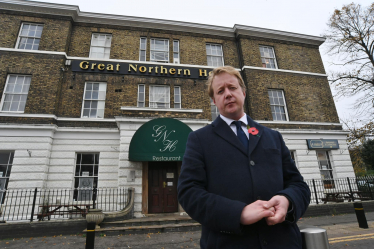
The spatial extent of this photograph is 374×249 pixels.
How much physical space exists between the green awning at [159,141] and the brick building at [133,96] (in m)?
0.05

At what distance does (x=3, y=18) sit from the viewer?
12.2m

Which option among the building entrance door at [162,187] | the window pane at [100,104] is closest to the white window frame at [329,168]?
the building entrance door at [162,187]

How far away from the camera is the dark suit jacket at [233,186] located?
127 cm

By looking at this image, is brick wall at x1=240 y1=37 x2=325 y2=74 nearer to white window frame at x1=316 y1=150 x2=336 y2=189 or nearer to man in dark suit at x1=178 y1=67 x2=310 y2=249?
white window frame at x1=316 y1=150 x2=336 y2=189

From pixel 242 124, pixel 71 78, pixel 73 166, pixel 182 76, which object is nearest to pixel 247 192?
pixel 242 124

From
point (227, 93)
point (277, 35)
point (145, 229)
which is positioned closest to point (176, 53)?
point (277, 35)

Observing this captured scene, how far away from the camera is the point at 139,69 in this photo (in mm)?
12883

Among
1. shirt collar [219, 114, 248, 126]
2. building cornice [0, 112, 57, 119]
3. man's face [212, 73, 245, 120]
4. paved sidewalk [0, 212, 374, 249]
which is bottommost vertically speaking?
paved sidewalk [0, 212, 374, 249]

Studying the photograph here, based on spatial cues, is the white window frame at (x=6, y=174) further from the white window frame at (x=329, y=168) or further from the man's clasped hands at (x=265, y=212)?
the white window frame at (x=329, y=168)

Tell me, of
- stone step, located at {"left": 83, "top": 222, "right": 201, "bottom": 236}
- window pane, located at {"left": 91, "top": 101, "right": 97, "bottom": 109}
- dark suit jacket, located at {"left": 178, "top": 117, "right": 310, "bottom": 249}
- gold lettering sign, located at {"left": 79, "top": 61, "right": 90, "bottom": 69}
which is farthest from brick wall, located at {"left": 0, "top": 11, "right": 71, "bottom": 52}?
dark suit jacket, located at {"left": 178, "top": 117, "right": 310, "bottom": 249}

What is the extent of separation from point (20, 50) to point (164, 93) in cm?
882

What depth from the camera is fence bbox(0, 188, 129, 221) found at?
8.74 metres

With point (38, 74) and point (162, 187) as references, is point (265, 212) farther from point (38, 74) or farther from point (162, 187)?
point (38, 74)

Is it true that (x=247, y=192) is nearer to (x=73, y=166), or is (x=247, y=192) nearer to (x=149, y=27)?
(x=73, y=166)
